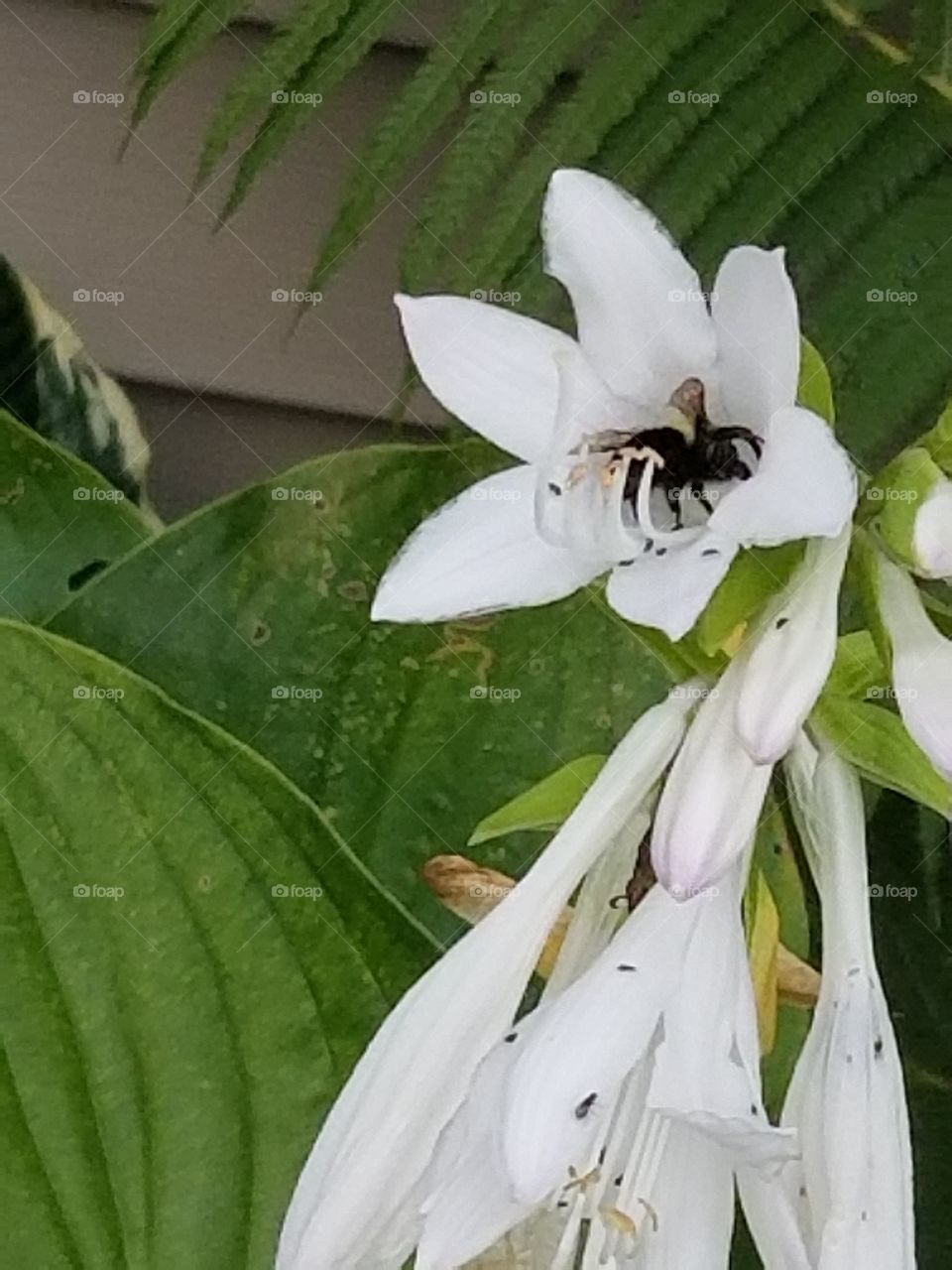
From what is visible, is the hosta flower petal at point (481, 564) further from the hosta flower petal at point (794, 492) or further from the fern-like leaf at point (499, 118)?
the fern-like leaf at point (499, 118)

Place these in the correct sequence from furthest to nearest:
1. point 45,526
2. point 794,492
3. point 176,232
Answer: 1. point 176,232
2. point 45,526
3. point 794,492

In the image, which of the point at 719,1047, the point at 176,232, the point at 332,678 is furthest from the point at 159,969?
the point at 176,232

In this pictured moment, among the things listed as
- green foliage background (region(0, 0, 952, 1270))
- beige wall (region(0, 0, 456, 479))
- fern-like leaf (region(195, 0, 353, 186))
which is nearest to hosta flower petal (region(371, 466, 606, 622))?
green foliage background (region(0, 0, 952, 1270))

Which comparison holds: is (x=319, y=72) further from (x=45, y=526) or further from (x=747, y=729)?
(x=747, y=729)

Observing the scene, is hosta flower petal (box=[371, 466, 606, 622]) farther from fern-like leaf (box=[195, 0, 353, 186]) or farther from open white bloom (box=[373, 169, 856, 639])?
fern-like leaf (box=[195, 0, 353, 186])

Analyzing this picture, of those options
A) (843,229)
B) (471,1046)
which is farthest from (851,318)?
(471,1046)
